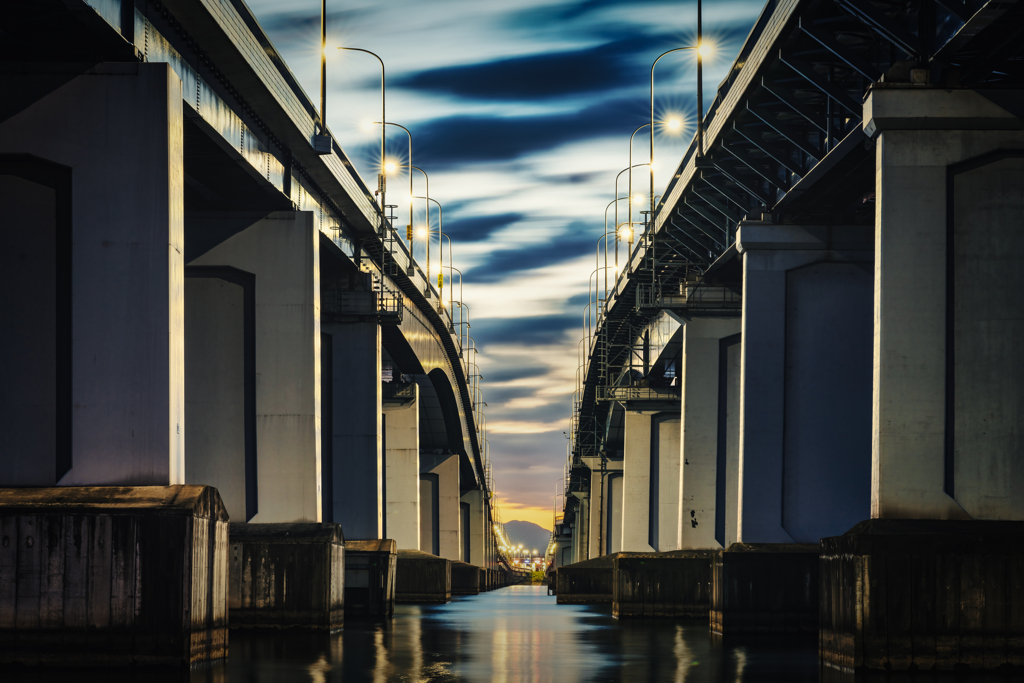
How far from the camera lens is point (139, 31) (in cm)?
2181

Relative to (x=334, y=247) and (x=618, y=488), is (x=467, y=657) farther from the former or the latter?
(x=618, y=488)

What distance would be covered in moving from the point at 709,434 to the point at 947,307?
2594 cm

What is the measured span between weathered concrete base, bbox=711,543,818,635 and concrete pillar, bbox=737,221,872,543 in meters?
2.00

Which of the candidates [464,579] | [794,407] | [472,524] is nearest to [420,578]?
[464,579]

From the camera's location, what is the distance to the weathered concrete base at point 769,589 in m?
32.6

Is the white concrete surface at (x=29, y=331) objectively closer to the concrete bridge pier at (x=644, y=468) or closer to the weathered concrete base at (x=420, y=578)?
the concrete bridge pier at (x=644, y=468)

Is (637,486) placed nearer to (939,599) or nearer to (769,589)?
(769,589)

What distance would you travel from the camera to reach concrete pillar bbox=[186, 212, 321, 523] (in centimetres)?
3341

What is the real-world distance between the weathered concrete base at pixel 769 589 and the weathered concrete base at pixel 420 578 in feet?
113

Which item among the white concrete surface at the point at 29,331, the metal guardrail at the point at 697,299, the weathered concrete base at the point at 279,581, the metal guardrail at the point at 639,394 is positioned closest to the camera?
the white concrete surface at the point at 29,331

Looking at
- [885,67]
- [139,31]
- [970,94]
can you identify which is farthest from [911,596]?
[139,31]

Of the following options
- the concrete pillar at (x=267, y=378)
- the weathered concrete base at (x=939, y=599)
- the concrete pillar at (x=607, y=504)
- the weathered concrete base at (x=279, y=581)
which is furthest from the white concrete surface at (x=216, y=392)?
the concrete pillar at (x=607, y=504)

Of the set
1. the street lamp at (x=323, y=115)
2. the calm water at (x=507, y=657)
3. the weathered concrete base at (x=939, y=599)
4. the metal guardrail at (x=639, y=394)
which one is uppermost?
the street lamp at (x=323, y=115)

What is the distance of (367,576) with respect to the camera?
4341 cm
